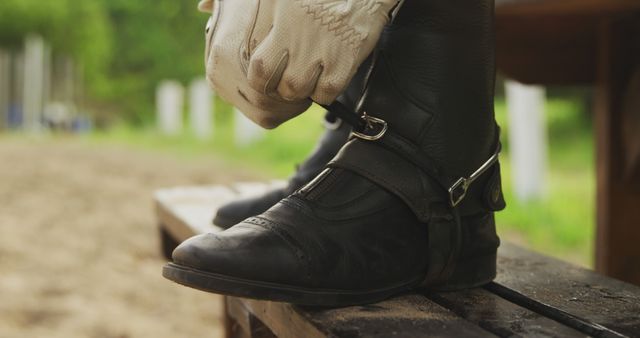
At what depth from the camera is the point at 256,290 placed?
862 mm

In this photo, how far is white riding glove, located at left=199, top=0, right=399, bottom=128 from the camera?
2.86 ft

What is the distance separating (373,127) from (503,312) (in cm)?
25

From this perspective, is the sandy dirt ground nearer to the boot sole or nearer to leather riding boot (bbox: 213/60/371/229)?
leather riding boot (bbox: 213/60/371/229)

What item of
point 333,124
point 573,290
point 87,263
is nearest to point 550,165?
point 87,263

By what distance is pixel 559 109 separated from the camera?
467 inches

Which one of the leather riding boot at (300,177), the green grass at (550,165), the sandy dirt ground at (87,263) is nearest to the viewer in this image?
the leather riding boot at (300,177)

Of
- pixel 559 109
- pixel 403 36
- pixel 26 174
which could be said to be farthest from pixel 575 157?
pixel 403 36

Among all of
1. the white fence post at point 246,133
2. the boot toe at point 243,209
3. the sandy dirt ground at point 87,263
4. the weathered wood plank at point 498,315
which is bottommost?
the white fence post at point 246,133

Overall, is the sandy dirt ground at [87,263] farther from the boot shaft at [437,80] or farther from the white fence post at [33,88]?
the white fence post at [33,88]

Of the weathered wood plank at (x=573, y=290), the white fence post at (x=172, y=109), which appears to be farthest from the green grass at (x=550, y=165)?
the white fence post at (x=172, y=109)

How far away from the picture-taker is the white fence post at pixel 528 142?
423 cm

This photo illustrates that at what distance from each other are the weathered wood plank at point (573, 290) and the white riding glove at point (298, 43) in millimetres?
342

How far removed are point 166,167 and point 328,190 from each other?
495 cm

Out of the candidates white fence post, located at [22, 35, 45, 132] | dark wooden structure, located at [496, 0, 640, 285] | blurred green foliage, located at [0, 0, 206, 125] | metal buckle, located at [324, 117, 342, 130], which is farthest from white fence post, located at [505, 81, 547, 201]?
blurred green foliage, located at [0, 0, 206, 125]
